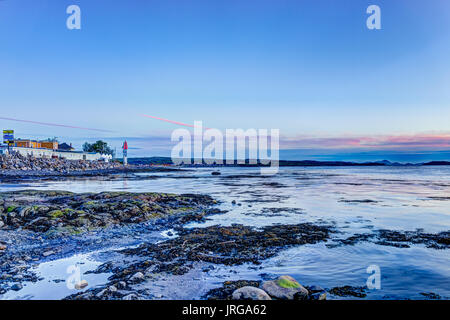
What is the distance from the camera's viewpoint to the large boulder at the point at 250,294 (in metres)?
4.77

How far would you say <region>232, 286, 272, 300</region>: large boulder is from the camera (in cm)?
477

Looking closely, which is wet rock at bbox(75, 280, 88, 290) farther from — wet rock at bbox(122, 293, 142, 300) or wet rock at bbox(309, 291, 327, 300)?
wet rock at bbox(309, 291, 327, 300)

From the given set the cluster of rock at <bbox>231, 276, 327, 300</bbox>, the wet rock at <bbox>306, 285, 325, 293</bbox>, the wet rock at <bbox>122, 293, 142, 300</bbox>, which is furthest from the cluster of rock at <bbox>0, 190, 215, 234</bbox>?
the wet rock at <bbox>306, 285, 325, 293</bbox>

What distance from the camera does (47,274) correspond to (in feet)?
19.7

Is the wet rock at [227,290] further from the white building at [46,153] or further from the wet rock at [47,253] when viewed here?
the white building at [46,153]

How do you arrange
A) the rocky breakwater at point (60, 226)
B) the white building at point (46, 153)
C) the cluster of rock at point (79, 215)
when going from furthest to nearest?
the white building at point (46, 153), the cluster of rock at point (79, 215), the rocky breakwater at point (60, 226)

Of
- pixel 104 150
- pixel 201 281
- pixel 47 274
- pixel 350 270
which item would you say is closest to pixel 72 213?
pixel 47 274

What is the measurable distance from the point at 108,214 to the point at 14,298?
6.82 metres

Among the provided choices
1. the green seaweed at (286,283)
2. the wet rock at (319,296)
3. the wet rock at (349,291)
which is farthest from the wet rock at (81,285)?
the wet rock at (349,291)

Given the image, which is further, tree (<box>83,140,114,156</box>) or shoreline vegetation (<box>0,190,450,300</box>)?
tree (<box>83,140,114,156</box>)

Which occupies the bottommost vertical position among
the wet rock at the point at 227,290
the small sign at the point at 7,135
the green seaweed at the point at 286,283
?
the wet rock at the point at 227,290

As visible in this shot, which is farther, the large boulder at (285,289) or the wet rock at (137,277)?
the wet rock at (137,277)

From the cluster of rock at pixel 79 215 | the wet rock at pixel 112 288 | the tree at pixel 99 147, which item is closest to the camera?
the wet rock at pixel 112 288

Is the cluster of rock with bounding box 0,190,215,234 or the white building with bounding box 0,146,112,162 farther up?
the white building with bounding box 0,146,112,162
